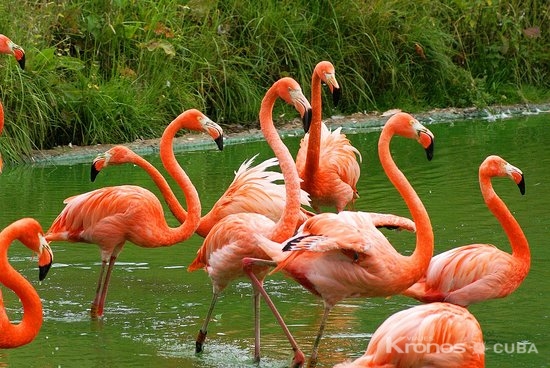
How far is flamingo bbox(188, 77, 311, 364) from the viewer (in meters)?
5.84

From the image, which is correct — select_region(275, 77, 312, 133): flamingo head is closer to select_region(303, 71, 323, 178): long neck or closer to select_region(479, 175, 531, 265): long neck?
select_region(479, 175, 531, 265): long neck

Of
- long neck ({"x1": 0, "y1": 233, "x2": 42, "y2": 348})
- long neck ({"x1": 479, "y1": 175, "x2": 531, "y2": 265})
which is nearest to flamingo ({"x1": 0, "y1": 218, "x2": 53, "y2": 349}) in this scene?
long neck ({"x1": 0, "y1": 233, "x2": 42, "y2": 348})

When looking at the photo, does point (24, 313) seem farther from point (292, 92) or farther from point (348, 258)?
point (292, 92)

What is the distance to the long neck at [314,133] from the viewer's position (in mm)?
7742

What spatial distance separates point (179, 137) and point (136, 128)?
0.55 metres

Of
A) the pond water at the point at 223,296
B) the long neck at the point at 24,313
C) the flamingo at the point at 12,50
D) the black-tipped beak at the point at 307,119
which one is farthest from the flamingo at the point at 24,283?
the flamingo at the point at 12,50

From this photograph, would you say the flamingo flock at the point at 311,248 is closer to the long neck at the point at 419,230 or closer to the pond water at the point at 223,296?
the long neck at the point at 419,230

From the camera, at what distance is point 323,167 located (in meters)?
8.11

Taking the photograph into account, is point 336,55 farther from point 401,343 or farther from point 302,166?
point 401,343

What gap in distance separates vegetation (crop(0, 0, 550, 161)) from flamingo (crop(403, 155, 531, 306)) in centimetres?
617

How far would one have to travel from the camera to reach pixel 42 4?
12.6 m

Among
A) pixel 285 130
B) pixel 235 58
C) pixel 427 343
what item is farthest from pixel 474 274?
pixel 235 58

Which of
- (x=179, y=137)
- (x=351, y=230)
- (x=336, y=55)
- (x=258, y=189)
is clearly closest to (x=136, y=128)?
(x=179, y=137)

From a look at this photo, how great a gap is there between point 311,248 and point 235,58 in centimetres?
831
